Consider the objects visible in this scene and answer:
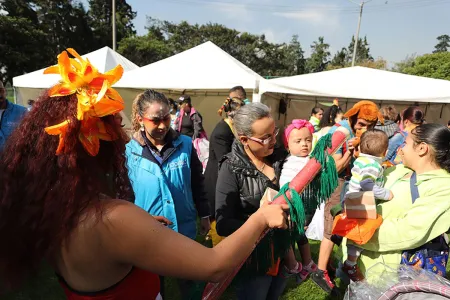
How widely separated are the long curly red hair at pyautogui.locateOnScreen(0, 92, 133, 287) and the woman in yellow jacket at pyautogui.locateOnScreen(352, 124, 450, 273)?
5.61 ft

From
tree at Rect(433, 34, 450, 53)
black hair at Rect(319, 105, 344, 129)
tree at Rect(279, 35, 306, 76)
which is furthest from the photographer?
tree at Rect(433, 34, 450, 53)

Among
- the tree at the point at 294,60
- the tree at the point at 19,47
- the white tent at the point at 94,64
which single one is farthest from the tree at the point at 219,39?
the white tent at the point at 94,64

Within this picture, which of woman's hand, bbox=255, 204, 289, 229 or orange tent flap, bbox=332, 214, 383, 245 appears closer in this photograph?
woman's hand, bbox=255, 204, 289, 229

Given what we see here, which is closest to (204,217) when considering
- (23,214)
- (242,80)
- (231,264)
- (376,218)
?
(376,218)

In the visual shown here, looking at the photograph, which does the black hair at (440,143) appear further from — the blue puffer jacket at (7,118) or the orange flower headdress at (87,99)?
the blue puffer jacket at (7,118)

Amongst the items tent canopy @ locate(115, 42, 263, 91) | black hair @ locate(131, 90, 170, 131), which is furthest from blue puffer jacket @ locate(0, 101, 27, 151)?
tent canopy @ locate(115, 42, 263, 91)

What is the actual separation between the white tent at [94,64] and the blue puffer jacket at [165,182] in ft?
23.4

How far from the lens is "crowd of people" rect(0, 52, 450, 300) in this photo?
38.7 inches

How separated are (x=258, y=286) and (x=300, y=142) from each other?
3.64 ft

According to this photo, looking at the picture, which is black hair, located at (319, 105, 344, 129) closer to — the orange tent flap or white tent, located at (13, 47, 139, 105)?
the orange tent flap

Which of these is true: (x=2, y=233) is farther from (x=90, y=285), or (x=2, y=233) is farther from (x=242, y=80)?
(x=242, y=80)

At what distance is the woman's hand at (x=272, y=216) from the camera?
125 cm

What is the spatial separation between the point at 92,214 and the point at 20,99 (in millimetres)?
15795

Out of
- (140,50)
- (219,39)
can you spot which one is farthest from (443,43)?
(140,50)
